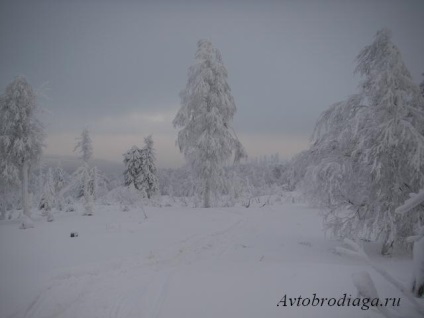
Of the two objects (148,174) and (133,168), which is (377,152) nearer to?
(148,174)

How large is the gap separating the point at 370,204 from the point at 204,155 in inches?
506

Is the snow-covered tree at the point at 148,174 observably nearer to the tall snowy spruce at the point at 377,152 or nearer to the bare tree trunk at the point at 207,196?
the bare tree trunk at the point at 207,196

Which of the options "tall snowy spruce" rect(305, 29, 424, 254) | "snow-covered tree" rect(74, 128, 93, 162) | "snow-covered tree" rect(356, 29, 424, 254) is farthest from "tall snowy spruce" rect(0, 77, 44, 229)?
"snow-covered tree" rect(356, 29, 424, 254)

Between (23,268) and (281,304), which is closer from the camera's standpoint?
(281,304)

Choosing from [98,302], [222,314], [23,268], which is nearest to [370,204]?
[222,314]

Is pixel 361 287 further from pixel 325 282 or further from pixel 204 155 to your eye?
pixel 204 155

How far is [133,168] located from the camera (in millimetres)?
31469

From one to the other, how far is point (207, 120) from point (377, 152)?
13827 mm

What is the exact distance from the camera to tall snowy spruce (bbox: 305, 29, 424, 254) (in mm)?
7441

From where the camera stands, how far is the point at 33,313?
4852 mm

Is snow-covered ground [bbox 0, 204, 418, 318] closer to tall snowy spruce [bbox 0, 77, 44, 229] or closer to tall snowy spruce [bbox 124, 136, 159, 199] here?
tall snowy spruce [bbox 0, 77, 44, 229]

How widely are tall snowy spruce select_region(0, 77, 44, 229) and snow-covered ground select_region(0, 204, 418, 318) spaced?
947 centimetres

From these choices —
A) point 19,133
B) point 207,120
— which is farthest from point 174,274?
point 19,133

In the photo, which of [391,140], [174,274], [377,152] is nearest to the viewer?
[174,274]
